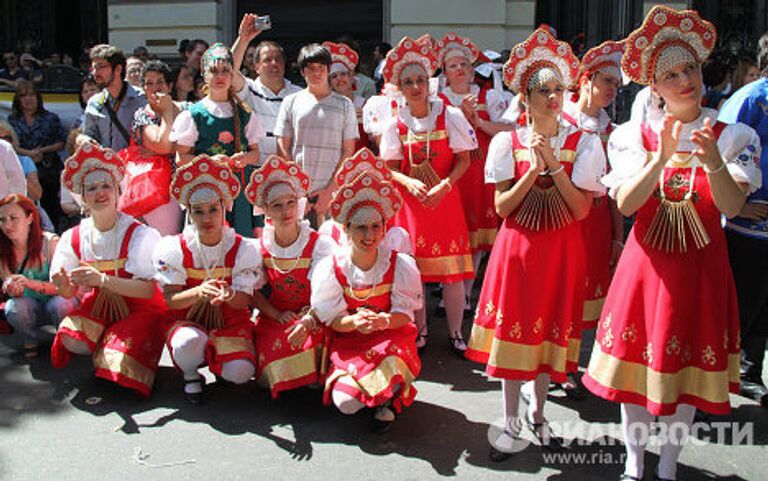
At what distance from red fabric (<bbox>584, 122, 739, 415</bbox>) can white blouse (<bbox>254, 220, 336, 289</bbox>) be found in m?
1.79

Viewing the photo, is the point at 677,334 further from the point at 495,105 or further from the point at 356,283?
the point at 495,105

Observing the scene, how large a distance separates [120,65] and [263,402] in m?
3.06

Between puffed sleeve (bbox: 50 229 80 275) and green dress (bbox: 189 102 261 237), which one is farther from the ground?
green dress (bbox: 189 102 261 237)

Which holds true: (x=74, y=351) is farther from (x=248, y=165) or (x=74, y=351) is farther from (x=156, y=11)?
(x=156, y=11)

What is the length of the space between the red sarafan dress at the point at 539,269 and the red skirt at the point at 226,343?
1464mm

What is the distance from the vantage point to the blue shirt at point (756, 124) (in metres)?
3.93

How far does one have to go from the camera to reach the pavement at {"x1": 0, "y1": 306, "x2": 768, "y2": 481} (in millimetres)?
3529

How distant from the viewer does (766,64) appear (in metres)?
4.11

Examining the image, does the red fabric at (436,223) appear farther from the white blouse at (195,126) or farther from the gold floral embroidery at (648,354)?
the gold floral embroidery at (648,354)

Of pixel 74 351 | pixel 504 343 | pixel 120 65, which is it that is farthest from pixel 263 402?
pixel 120 65

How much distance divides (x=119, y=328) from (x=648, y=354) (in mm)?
2926

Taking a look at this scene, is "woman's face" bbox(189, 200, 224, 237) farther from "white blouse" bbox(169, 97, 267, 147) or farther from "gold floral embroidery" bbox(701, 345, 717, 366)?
"gold floral embroidery" bbox(701, 345, 717, 366)

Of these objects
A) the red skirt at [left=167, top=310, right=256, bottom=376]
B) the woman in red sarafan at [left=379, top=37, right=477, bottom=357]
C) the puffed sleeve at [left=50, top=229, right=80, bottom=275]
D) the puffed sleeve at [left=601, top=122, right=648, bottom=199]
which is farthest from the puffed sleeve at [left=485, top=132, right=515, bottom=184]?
the puffed sleeve at [left=50, top=229, right=80, bottom=275]

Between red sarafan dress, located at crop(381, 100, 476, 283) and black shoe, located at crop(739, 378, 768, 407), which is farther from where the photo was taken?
red sarafan dress, located at crop(381, 100, 476, 283)
